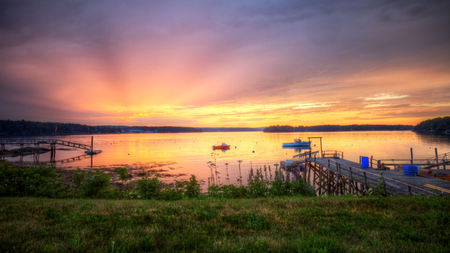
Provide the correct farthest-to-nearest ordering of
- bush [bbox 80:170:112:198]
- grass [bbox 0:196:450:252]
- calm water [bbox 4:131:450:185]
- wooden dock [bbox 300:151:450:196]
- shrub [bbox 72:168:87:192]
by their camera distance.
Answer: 1. calm water [bbox 4:131:450:185]
2. wooden dock [bbox 300:151:450:196]
3. shrub [bbox 72:168:87:192]
4. bush [bbox 80:170:112:198]
5. grass [bbox 0:196:450:252]

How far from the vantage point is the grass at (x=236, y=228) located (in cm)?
413

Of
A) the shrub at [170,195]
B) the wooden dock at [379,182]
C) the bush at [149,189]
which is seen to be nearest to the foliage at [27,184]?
the bush at [149,189]

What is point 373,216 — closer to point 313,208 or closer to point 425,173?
point 313,208

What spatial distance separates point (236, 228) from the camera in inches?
Result: 214

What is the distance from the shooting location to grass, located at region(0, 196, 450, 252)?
413cm

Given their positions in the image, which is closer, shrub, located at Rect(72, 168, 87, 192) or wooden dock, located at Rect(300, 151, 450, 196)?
shrub, located at Rect(72, 168, 87, 192)

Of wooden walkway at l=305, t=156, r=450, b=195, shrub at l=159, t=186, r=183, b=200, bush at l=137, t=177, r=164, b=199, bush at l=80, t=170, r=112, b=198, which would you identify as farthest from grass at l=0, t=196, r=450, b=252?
wooden walkway at l=305, t=156, r=450, b=195

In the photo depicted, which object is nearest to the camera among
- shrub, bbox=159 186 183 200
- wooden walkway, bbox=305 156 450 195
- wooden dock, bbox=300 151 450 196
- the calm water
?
shrub, bbox=159 186 183 200

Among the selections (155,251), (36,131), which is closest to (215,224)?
(155,251)

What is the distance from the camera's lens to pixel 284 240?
4371mm

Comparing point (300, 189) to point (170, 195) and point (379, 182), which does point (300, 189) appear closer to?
point (379, 182)

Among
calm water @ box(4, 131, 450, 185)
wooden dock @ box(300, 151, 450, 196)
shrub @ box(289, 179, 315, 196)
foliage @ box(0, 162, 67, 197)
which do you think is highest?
foliage @ box(0, 162, 67, 197)

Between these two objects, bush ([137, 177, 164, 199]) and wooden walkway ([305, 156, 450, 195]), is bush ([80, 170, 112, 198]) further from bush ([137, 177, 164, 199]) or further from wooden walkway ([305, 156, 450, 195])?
wooden walkway ([305, 156, 450, 195])

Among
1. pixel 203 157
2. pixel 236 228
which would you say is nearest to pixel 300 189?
pixel 236 228
